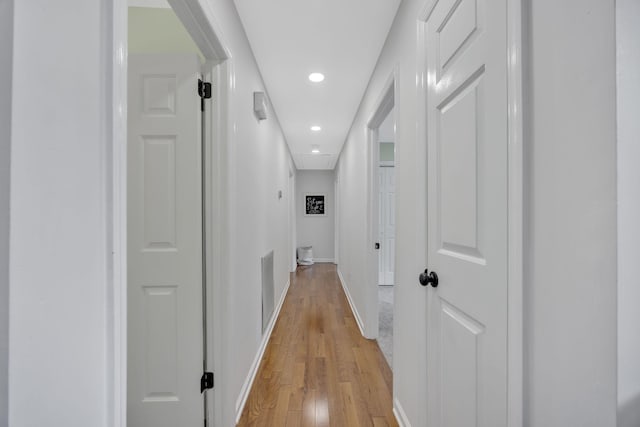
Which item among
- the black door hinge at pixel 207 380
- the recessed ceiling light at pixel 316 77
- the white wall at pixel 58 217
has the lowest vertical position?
the black door hinge at pixel 207 380

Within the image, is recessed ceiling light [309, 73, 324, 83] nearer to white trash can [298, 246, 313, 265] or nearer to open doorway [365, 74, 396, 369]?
open doorway [365, 74, 396, 369]

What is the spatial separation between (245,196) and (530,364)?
1.73m

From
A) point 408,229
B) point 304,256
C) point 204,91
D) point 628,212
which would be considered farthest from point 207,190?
point 304,256

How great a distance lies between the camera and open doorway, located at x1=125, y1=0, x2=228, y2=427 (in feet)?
4.77

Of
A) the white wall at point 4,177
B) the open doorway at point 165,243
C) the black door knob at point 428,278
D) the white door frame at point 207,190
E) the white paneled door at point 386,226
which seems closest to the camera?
the white wall at point 4,177

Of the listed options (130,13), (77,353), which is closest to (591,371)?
(77,353)

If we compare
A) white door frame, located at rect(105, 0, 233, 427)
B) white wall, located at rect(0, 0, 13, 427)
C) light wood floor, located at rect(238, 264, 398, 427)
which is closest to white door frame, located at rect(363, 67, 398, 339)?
light wood floor, located at rect(238, 264, 398, 427)

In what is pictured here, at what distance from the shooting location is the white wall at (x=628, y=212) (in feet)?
1.55

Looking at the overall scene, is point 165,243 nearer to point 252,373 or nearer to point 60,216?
point 60,216

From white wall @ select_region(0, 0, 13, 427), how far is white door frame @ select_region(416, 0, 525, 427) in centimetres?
102

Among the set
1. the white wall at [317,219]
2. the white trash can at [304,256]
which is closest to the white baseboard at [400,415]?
the white trash can at [304,256]

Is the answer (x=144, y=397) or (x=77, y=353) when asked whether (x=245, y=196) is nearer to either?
(x=144, y=397)

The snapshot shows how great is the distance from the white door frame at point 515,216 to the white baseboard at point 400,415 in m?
1.02

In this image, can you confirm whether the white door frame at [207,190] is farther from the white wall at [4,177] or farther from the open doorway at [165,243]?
the white wall at [4,177]
